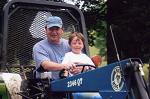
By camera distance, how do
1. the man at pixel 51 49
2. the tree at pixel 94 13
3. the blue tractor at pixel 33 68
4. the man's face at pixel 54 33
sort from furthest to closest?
the tree at pixel 94 13 → the man's face at pixel 54 33 → the man at pixel 51 49 → the blue tractor at pixel 33 68

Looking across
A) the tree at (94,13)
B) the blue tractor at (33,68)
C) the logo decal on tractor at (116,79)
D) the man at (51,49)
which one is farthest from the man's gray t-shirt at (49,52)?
the tree at (94,13)

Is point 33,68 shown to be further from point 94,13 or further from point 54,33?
point 94,13

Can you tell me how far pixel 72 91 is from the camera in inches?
187

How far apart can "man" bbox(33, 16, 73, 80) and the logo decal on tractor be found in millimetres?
873

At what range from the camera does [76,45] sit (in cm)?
527

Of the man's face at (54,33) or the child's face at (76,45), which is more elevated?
the man's face at (54,33)

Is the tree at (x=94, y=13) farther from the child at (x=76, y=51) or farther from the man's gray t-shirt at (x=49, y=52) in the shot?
the child at (x=76, y=51)

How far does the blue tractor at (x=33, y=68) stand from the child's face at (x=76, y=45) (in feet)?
1.30

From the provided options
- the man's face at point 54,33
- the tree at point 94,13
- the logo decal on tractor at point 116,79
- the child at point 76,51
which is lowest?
the logo decal on tractor at point 116,79

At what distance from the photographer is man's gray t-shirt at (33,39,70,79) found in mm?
5250

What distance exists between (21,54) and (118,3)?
897 cm

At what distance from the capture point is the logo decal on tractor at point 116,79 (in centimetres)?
426

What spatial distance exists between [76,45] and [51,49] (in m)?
0.33

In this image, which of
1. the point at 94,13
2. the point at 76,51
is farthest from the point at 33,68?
the point at 94,13
